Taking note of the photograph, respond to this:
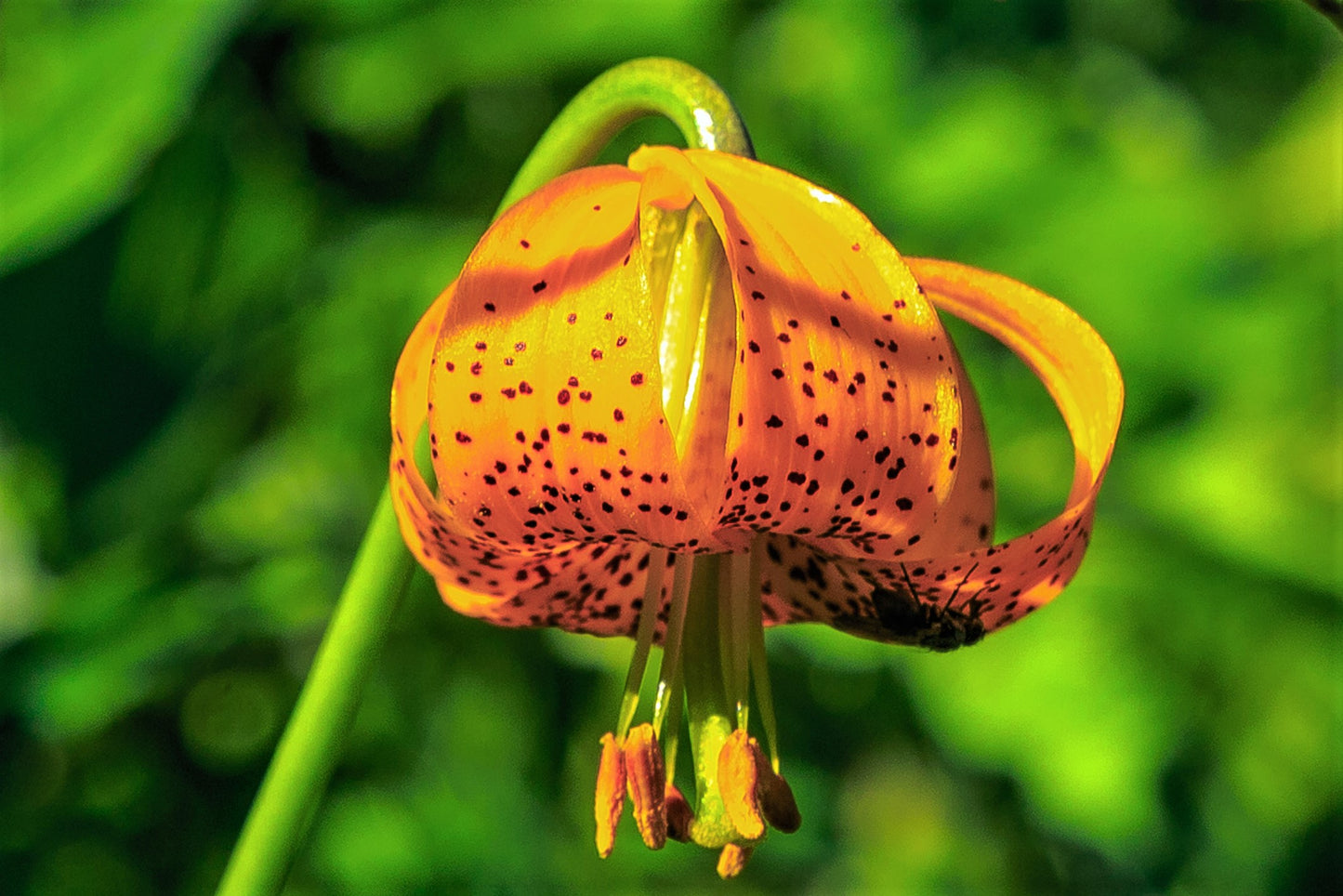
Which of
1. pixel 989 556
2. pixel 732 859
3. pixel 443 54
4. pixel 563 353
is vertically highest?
pixel 563 353

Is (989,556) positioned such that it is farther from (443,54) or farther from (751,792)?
(443,54)

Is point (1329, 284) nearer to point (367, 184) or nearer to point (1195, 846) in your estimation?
point (1195, 846)

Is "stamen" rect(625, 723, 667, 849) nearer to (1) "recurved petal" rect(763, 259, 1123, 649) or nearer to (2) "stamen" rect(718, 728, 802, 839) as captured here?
(2) "stamen" rect(718, 728, 802, 839)

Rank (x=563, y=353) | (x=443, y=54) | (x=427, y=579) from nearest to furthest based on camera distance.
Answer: (x=563, y=353) → (x=427, y=579) → (x=443, y=54)

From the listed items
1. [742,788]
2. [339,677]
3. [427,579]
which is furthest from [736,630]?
[427,579]

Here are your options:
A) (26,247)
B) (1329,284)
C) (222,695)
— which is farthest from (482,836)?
(1329,284)

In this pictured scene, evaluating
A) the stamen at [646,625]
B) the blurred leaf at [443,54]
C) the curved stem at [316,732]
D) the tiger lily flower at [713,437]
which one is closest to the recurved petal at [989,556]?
the tiger lily flower at [713,437]

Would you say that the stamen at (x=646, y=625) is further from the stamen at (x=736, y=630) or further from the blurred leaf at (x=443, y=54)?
the blurred leaf at (x=443, y=54)
